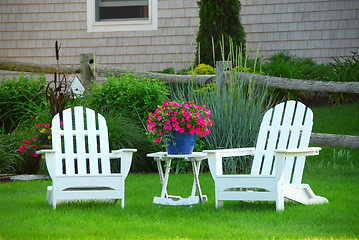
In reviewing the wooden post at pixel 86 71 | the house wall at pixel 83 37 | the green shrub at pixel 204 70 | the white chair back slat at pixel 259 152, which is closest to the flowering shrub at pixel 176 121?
the white chair back slat at pixel 259 152

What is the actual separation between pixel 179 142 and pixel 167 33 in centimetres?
621

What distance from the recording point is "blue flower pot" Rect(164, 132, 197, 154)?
473 centimetres

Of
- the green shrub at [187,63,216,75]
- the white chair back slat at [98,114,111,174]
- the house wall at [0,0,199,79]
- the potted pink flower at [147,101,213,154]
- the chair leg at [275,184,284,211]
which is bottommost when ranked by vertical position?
the chair leg at [275,184,284,211]

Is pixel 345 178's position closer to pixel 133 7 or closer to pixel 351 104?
pixel 351 104

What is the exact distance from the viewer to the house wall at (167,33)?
10.1m

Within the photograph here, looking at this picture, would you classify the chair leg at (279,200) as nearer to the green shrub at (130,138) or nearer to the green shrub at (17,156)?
the green shrub at (130,138)

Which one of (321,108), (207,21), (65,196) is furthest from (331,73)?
(65,196)

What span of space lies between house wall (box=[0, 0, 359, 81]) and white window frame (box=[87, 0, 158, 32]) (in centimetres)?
9

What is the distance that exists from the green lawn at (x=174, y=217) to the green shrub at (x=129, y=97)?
4.49ft

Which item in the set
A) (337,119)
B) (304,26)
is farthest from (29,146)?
(304,26)

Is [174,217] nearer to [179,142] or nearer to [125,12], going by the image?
[179,142]

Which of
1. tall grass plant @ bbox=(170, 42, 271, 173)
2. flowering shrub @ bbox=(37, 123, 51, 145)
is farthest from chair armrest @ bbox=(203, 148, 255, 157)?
flowering shrub @ bbox=(37, 123, 51, 145)

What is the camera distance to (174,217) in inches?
166

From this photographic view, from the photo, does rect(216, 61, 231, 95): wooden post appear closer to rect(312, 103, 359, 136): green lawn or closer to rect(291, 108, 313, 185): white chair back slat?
rect(291, 108, 313, 185): white chair back slat
